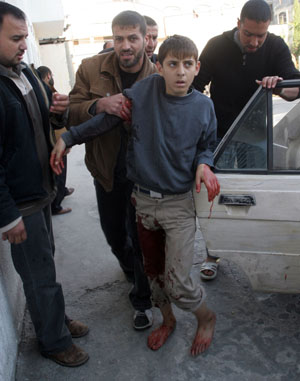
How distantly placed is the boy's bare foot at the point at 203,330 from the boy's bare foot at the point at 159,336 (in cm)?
19

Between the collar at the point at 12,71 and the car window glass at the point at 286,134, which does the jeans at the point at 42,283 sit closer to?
the collar at the point at 12,71

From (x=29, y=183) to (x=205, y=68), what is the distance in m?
1.69

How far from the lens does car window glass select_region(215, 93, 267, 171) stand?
2.08 m

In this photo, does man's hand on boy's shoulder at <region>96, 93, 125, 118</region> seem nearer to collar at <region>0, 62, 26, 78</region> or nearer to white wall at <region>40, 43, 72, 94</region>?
collar at <region>0, 62, 26, 78</region>

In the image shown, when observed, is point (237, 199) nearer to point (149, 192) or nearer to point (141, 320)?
point (149, 192)

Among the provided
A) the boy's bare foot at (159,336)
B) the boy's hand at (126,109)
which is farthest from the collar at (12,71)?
the boy's bare foot at (159,336)

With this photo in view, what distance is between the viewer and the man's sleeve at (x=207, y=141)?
192 centimetres

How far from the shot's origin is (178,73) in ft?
6.13

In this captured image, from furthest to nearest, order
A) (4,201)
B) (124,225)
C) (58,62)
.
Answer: (58,62), (124,225), (4,201)

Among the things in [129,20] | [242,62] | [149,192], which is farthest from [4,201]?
[242,62]

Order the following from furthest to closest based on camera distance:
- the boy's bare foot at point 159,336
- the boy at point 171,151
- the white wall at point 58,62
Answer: the white wall at point 58,62, the boy's bare foot at point 159,336, the boy at point 171,151

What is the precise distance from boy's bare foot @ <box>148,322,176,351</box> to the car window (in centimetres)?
107

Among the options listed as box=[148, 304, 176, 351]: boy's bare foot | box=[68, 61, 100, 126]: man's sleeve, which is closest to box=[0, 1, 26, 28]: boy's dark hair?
box=[68, 61, 100, 126]: man's sleeve

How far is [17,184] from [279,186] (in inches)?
53.0
